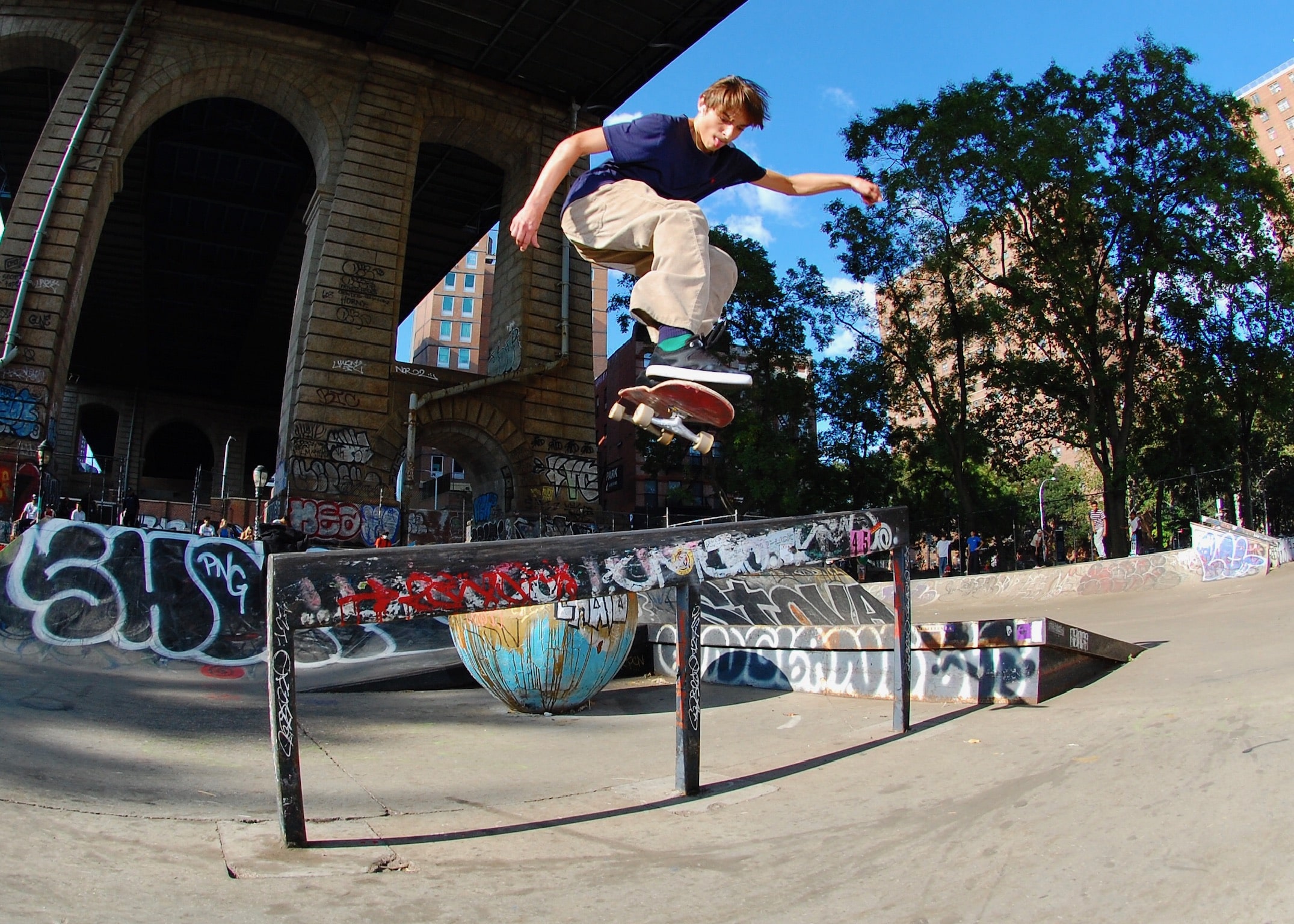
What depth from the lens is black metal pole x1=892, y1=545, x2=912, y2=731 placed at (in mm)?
6043

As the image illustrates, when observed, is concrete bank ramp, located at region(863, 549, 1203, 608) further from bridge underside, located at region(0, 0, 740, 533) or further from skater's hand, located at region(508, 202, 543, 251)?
skater's hand, located at region(508, 202, 543, 251)

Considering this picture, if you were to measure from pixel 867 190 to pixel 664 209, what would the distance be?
5.05 ft

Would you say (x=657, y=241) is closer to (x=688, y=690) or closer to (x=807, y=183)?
(x=807, y=183)

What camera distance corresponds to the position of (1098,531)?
112 ft

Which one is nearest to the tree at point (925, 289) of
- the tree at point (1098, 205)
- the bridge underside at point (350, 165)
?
the tree at point (1098, 205)

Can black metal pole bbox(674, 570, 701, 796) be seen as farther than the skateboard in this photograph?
Yes

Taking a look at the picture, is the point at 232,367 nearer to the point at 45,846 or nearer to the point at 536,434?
the point at 536,434

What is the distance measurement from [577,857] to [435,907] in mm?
795

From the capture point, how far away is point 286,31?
949 inches

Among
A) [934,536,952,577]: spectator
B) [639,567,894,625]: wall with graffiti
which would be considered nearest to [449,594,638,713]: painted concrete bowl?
[639,567,894,625]: wall with graffiti

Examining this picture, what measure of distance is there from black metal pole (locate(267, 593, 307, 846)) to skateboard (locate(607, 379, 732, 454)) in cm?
196

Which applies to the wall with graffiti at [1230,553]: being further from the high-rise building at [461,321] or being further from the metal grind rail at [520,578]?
the high-rise building at [461,321]

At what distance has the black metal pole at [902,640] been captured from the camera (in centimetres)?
604

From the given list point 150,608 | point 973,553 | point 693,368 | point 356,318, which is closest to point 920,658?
point 693,368
